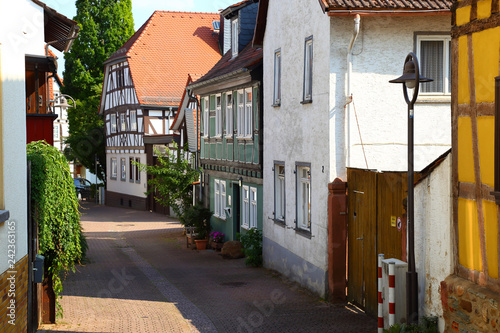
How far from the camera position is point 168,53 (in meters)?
43.4

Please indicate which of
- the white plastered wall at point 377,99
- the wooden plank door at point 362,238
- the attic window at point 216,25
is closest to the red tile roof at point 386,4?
the white plastered wall at point 377,99

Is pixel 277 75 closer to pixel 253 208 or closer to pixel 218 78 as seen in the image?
pixel 253 208

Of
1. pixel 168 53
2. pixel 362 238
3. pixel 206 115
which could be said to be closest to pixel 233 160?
pixel 206 115

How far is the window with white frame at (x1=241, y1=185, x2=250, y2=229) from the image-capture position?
2111 centimetres

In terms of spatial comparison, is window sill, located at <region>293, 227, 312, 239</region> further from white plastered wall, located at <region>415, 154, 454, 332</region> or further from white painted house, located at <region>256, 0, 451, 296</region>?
white plastered wall, located at <region>415, 154, 454, 332</region>

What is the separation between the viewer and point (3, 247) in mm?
7895

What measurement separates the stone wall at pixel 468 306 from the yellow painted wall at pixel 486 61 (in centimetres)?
198

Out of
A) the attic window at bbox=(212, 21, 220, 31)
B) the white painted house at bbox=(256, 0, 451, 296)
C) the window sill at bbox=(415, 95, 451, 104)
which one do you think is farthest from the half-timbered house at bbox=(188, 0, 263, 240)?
the attic window at bbox=(212, 21, 220, 31)

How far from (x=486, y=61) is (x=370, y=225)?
517cm

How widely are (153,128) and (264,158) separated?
22.5 meters

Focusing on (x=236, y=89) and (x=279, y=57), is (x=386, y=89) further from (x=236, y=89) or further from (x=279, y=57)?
(x=236, y=89)

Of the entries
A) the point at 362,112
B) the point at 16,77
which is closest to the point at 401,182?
the point at 362,112

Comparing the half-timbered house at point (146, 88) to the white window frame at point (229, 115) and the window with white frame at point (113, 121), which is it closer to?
the window with white frame at point (113, 121)

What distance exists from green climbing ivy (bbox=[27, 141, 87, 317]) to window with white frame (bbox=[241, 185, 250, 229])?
9.88 metres
